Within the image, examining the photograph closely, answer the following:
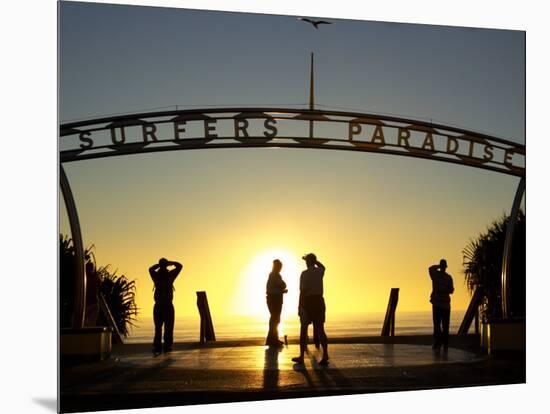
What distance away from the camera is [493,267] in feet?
62.2

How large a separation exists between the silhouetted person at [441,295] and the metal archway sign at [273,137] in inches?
46.6

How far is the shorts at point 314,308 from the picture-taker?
15.0m

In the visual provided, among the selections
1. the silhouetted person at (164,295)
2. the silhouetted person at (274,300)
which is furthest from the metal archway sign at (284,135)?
the silhouetted person at (274,300)

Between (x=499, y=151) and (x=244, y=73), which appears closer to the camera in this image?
(x=244, y=73)

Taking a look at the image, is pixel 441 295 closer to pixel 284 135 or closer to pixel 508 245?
pixel 508 245

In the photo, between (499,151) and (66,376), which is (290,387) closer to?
(66,376)

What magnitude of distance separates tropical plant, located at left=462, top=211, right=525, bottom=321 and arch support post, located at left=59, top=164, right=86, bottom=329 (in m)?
5.88

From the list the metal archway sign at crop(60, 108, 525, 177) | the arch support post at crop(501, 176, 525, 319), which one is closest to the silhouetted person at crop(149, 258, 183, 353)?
the metal archway sign at crop(60, 108, 525, 177)

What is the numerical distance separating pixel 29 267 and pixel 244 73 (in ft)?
11.0

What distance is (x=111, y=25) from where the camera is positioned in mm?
13508

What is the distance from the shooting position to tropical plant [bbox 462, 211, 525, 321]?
17.9m

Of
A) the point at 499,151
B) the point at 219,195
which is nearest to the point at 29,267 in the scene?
the point at 219,195

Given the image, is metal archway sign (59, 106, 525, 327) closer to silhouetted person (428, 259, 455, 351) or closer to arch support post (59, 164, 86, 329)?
arch support post (59, 164, 86, 329)

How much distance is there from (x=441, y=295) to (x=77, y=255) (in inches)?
205
